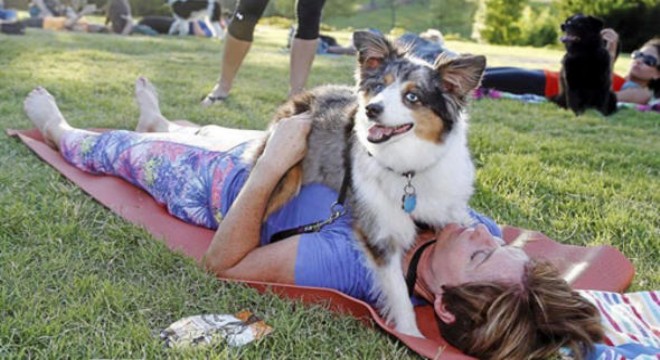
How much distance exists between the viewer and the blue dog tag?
2436mm

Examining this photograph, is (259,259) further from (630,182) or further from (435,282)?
(630,182)

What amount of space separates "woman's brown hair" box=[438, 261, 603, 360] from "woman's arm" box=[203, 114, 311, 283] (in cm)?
65

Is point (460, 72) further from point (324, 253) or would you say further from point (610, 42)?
point (610, 42)

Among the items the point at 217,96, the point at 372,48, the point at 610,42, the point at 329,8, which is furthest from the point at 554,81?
the point at 329,8

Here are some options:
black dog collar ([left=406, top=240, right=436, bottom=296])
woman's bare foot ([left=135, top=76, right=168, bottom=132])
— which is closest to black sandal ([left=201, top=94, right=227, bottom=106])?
woman's bare foot ([left=135, top=76, right=168, bottom=132])

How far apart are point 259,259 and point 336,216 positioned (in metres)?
0.35

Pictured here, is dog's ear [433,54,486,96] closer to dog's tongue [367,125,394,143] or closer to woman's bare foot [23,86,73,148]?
dog's tongue [367,125,394,143]

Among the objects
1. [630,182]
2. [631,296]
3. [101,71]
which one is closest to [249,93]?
[101,71]

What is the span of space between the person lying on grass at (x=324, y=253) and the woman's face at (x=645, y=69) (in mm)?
5771

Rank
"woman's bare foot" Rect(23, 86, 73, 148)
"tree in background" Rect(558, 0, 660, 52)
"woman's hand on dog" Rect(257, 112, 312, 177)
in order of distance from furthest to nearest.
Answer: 1. "tree in background" Rect(558, 0, 660, 52)
2. "woman's bare foot" Rect(23, 86, 73, 148)
3. "woman's hand on dog" Rect(257, 112, 312, 177)

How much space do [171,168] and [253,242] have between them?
849mm

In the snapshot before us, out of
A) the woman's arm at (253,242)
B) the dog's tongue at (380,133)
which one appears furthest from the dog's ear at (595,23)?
the woman's arm at (253,242)

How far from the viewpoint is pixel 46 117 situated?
3979 millimetres

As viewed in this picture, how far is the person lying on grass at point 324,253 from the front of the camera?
6.75ft
